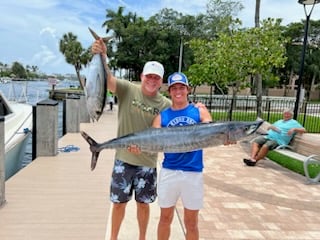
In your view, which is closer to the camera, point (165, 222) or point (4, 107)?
point (165, 222)

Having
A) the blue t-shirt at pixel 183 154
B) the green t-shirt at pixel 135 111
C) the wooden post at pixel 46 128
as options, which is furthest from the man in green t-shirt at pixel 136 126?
the wooden post at pixel 46 128

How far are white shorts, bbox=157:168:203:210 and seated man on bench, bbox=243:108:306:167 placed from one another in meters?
5.04

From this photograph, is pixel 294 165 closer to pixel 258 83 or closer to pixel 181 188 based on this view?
pixel 181 188

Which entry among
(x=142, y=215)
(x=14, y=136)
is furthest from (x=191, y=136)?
(x=14, y=136)

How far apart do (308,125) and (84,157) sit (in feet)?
39.8

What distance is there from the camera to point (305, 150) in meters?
7.36

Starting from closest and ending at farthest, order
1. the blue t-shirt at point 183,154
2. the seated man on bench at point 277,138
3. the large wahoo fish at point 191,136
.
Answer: the large wahoo fish at point 191,136 < the blue t-shirt at point 183,154 < the seated man on bench at point 277,138

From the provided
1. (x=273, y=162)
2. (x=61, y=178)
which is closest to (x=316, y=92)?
(x=273, y=162)

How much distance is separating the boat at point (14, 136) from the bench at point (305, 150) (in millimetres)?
5776

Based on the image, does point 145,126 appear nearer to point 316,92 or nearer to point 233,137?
point 233,137

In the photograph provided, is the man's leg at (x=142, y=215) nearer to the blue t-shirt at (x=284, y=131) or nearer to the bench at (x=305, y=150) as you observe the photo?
the bench at (x=305, y=150)

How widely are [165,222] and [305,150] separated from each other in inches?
206

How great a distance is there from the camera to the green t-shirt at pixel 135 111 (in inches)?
123

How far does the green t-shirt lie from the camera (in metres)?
3.13
